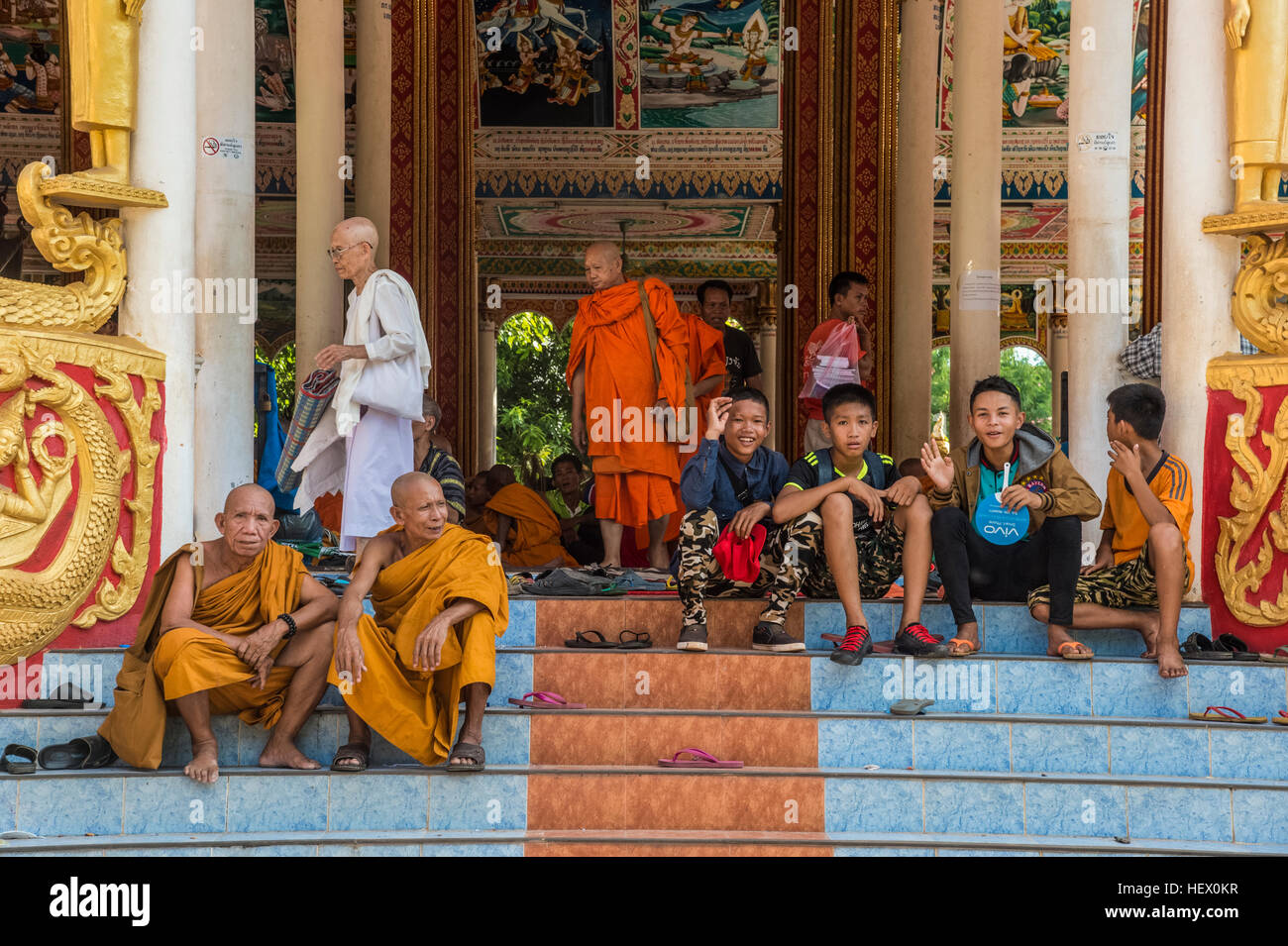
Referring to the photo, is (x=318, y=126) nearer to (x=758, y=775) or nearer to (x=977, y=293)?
(x=977, y=293)

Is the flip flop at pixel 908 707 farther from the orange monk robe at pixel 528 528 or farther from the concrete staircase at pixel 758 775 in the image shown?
the orange monk robe at pixel 528 528

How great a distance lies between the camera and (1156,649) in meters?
5.16

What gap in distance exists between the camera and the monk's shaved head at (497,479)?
30.1 ft

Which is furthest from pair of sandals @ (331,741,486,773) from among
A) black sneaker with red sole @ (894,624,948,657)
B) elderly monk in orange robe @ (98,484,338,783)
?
black sneaker with red sole @ (894,624,948,657)

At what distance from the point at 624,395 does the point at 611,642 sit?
6.49 ft

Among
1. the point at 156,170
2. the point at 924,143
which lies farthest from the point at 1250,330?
the point at 924,143

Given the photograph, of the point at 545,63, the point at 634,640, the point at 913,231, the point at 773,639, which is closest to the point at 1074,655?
the point at 773,639

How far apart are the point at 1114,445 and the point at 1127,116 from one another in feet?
7.98

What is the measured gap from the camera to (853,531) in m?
5.39

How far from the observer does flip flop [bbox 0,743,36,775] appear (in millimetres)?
4535

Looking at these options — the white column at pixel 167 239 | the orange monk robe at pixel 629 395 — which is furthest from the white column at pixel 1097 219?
the white column at pixel 167 239

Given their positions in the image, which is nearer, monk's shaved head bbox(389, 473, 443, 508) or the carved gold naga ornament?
monk's shaved head bbox(389, 473, 443, 508)

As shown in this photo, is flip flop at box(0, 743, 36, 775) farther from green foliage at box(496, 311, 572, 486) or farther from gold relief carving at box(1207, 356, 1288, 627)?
green foliage at box(496, 311, 572, 486)

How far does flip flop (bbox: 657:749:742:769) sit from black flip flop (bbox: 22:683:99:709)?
2.08 metres
